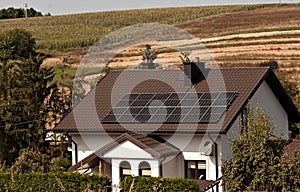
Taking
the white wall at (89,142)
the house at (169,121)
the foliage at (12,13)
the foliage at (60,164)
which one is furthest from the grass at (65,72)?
the foliage at (12,13)

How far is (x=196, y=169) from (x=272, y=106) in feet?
17.4

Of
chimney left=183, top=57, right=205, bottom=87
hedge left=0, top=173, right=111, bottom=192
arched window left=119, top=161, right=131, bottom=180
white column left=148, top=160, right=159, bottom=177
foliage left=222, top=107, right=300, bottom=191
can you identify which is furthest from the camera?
chimney left=183, top=57, right=205, bottom=87

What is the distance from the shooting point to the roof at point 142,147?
1970cm

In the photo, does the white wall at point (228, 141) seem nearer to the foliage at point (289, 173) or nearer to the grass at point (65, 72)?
the foliage at point (289, 173)

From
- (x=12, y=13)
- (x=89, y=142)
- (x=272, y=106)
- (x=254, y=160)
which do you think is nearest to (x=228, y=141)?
(x=254, y=160)

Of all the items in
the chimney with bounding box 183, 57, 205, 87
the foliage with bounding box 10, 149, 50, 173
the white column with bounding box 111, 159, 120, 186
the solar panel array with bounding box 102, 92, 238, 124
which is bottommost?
the white column with bounding box 111, 159, 120, 186

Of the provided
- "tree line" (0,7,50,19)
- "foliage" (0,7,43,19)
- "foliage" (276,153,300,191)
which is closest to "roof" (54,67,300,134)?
"foliage" (276,153,300,191)

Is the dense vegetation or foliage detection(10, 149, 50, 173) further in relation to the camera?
the dense vegetation

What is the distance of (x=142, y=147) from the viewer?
19.8 metres

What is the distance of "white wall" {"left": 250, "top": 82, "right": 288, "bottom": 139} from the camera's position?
76.5ft

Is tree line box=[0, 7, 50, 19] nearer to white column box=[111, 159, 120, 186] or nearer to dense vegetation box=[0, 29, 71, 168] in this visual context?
dense vegetation box=[0, 29, 71, 168]

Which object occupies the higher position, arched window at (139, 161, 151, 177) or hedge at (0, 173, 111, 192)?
arched window at (139, 161, 151, 177)

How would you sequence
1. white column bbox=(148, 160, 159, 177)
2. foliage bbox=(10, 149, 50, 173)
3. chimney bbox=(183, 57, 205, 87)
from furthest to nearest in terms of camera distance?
chimney bbox=(183, 57, 205, 87) < foliage bbox=(10, 149, 50, 173) < white column bbox=(148, 160, 159, 177)

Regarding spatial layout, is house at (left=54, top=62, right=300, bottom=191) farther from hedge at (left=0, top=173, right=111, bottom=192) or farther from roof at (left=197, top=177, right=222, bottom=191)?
hedge at (left=0, top=173, right=111, bottom=192)
